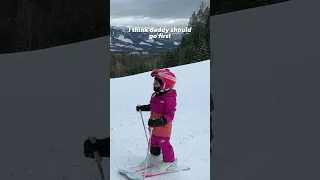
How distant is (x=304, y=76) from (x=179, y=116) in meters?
0.80

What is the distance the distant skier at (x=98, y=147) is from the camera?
238 cm

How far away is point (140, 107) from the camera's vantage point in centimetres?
239

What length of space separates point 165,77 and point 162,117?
0.24m

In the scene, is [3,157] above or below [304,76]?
below

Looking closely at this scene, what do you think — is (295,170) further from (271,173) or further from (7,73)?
(7,73)

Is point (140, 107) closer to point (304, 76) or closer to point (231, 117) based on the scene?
point (231, 117)

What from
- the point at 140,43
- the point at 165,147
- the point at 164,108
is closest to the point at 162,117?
the point at 164,108

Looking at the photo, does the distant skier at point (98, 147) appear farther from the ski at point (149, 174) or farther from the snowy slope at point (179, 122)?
the ski at point (149, 174)

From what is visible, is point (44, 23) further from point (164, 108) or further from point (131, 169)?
point (131, 169)

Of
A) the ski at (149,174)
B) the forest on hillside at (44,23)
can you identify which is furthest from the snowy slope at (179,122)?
the forest on hillside at (44,23)

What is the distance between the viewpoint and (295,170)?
2436mm

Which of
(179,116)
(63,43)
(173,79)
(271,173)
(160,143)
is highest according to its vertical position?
(63,43)

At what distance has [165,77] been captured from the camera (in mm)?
2346

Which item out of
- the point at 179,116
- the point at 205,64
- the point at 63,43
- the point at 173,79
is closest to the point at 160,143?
the point at 179,116
